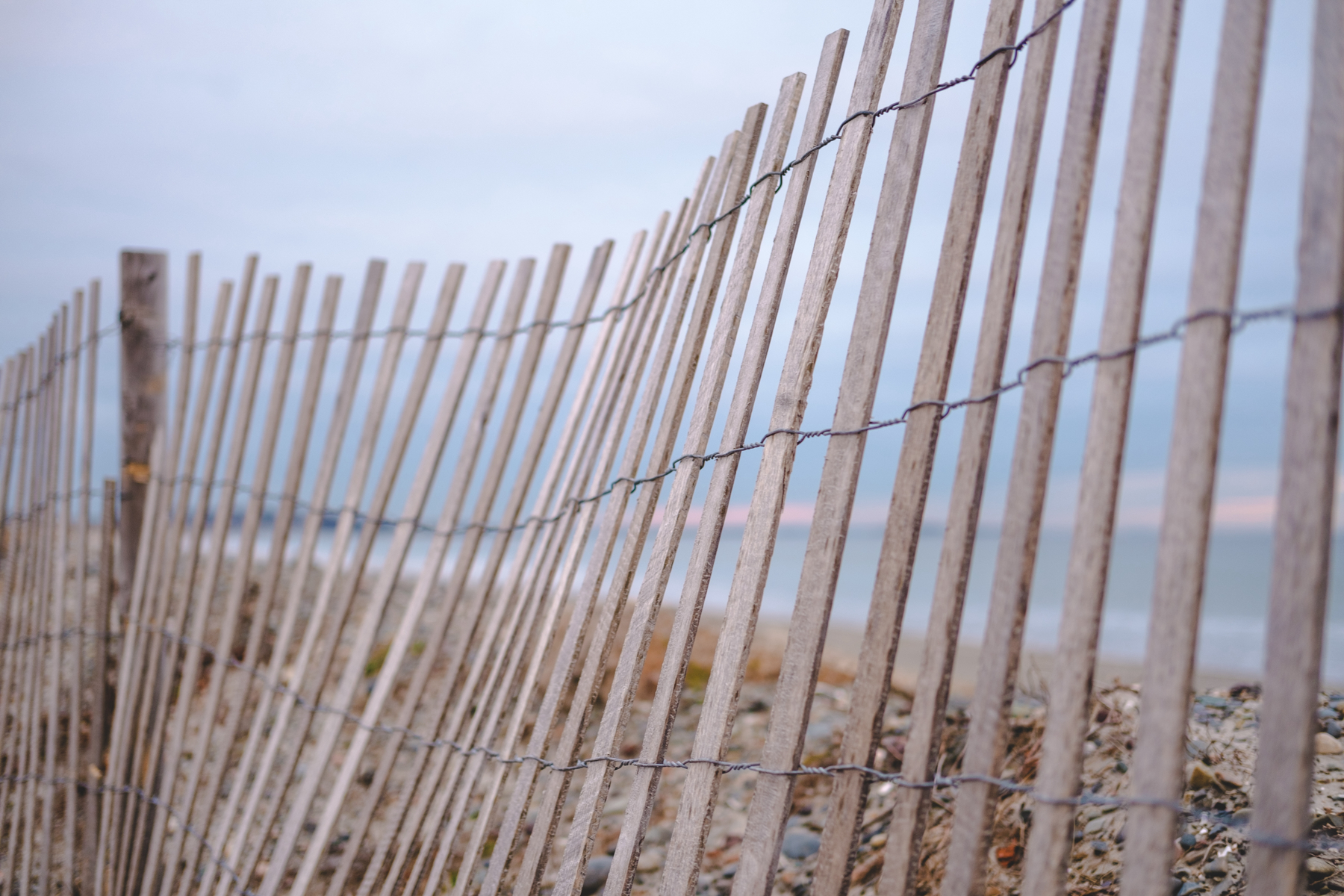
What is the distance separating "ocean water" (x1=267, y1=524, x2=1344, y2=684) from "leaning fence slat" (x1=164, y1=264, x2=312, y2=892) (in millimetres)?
1772

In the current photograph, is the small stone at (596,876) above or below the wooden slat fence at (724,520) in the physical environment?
below

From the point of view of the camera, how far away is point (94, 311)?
2803 millimetres

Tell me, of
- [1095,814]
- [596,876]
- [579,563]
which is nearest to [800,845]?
[596,876]

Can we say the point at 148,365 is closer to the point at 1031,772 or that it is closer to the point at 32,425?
the point at 32,425

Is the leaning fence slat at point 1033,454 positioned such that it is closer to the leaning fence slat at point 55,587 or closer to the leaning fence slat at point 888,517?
the leaning fence slat at point 888,517

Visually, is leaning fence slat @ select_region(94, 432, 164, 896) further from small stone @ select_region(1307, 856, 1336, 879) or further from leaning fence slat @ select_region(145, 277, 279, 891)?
small stone @ select_region(1307, 856, 1336, 879)

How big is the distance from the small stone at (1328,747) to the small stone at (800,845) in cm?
122

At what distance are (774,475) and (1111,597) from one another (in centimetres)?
1162

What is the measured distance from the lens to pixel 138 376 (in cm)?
276

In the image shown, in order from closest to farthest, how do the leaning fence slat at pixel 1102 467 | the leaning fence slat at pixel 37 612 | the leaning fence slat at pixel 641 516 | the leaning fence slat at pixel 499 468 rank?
the leaning fence slat at pixel 1102 467
the leaning fence slat at pixel 641 516
the leaning fence slat at pixel 499 468
the leaning fence slat at pixel 37 612

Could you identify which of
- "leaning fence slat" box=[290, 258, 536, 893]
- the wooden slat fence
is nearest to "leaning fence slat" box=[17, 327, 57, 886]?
the wooden slat fence

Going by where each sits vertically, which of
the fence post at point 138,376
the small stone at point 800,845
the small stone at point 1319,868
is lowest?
the small stone at point 800,845

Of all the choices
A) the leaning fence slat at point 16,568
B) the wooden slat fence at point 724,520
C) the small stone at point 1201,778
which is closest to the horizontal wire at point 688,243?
the wooden slat fence at point 724,520

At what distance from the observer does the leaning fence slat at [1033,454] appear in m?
0.90
